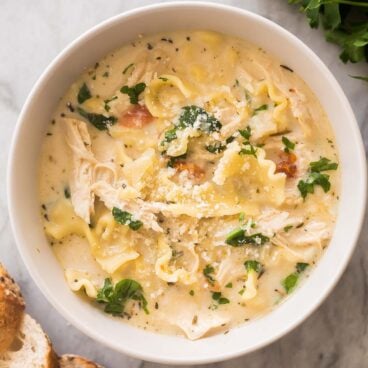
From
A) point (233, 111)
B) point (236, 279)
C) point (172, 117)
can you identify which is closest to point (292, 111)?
point (233, 111)

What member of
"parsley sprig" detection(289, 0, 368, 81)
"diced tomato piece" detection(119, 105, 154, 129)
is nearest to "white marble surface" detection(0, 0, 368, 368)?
"parsley sprig" detection(289, 0, 368, 81)

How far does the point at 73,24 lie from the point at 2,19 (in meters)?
0.34

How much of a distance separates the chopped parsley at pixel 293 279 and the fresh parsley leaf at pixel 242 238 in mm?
180

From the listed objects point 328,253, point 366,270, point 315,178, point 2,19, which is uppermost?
point 2,19

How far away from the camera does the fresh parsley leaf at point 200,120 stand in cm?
336

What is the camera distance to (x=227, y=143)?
3.37m

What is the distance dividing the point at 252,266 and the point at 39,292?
3.29 feet

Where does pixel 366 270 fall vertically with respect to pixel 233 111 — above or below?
below

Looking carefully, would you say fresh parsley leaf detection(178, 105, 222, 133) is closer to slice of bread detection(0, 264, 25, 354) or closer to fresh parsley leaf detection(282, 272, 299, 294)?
fresh parsley leaf detection(282, 272, 299, 294)

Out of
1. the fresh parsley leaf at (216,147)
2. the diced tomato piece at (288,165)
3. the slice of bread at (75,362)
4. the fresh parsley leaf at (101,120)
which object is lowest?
the slice of bread at (75,362)

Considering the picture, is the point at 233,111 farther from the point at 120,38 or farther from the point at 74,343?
the point at 74,343

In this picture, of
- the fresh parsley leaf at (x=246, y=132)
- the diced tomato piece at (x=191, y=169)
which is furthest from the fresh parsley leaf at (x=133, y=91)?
the fresh parsley leaf at (x=246, y=132)

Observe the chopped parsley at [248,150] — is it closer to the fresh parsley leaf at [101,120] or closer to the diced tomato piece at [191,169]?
the diced tomato piece at [191,169]

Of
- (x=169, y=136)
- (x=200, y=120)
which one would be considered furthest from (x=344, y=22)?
(x=169, y=136)
